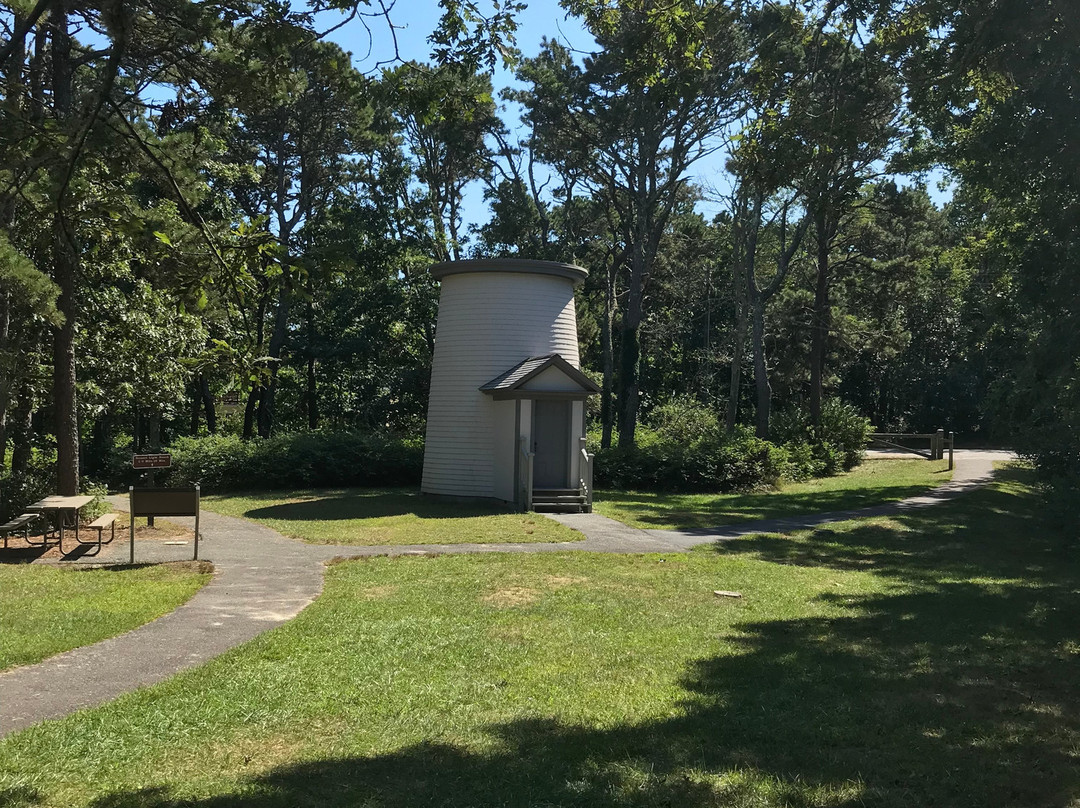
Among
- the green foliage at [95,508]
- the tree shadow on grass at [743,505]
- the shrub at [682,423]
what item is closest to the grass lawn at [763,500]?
the tree shadow on grass at [743,505]

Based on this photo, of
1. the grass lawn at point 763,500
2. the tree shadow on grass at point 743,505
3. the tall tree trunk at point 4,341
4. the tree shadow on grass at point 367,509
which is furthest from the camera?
the grass lawn at point 763,500

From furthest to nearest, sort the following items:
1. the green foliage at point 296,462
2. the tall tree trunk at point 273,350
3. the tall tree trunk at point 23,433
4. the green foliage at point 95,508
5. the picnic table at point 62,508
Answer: the tall tree trunk at point 273,350, the green foliage at point 296,462, the tall tree trunk at point 23,433, the green foliage at point 95,508, the picnic table at point 62,508

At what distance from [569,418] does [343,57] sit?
51.3 ft

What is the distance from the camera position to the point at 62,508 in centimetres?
1310

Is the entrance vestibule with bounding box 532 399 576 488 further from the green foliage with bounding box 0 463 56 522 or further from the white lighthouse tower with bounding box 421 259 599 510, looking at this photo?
the green foliage with bounding box 0 463 56 522

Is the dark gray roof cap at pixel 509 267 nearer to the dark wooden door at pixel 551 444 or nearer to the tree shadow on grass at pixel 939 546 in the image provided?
the dark wooden door at pixel 551 444

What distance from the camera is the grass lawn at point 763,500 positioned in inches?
785

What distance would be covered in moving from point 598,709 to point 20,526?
10.9 m

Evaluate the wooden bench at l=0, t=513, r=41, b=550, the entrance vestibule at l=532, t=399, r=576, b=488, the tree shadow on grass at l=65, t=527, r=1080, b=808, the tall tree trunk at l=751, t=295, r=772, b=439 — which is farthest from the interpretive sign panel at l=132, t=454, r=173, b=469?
the tall tree trunk at l=751, t=295, r=772, b=439

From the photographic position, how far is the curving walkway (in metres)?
6.54

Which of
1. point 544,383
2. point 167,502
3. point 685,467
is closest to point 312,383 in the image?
point 685,467

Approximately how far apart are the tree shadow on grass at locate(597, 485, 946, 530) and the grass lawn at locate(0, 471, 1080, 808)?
8388 mm

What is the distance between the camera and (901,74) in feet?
31.2

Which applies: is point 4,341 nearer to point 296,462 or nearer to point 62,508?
point 62,508
